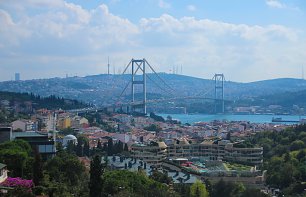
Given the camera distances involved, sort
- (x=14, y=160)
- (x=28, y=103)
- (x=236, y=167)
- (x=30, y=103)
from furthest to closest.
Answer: (x=30, y=103) → (x=28, y=103) → (x=236, y=167) → (x=14, y=160)

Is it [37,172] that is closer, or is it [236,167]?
[37,172]

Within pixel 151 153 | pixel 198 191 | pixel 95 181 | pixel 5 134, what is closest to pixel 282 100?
pixel 151 153

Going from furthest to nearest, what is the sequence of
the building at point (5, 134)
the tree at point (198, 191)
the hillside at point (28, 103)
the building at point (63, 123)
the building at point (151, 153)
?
the hillside at point (28, 103), the building at point (63, 123), the building at point (151, 153), the building at point (5, 134), the tree at point (198, 191)

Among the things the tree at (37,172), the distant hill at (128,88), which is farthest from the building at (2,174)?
the distant hill at (128,88)

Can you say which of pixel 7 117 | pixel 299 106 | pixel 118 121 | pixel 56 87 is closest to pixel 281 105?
pixel 299 106

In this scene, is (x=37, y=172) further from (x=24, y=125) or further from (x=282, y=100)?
(x=282, y=100)

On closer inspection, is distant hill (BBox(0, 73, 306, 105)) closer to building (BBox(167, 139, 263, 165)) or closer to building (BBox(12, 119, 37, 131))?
building (BBox(12, 119, 37, 131))

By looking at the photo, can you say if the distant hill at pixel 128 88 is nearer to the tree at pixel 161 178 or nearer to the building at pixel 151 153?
the building at pixel 151 153

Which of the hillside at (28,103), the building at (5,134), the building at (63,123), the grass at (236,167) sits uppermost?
the hillside at (28,103)

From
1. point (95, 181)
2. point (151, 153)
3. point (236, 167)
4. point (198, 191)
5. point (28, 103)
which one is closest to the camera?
point (95, 181)
